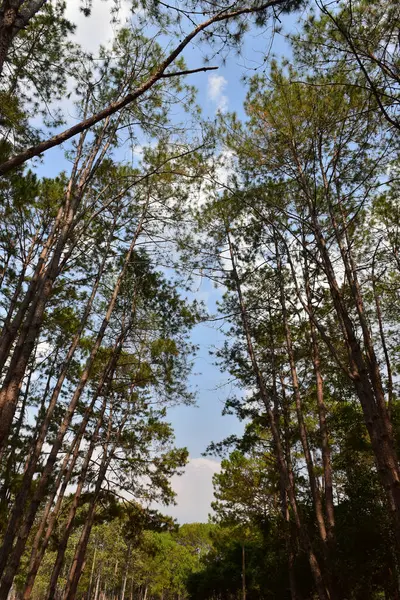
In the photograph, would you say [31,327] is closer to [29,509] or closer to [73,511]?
[29,509]

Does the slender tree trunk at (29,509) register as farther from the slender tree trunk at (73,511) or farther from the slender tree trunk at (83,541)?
the slender tree trunk at (83,541)

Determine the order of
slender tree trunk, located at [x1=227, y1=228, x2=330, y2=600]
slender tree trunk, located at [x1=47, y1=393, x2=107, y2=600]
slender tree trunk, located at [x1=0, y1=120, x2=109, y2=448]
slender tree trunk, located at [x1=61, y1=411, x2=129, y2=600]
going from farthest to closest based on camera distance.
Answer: slender tree trunk, located at [x1=61, y1=411, x2=129, y2=600] → slender tree trunk, located at [x1=47, y1=393, x2=107, y2=600] → slender tree trunk, located at [x1=227, y1=228, x2=330, y2=600] → slender tree trunk, located at [x1=0, y1=120, x2=109, y2=448]

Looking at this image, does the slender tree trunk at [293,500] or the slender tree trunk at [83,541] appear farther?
the slender tree trunk at [83,541]

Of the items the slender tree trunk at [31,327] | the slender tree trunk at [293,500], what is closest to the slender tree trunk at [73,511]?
the slender tree trunk at [293,500]

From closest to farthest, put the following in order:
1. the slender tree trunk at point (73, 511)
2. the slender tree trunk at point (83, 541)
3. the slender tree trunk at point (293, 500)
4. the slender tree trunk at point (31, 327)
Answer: the slender tree trunk at point (31, 327), the slender tree trunk at point (293, 500), the slender tree trunk at point (73, 511), the slender tree trunk at point (83, 541)

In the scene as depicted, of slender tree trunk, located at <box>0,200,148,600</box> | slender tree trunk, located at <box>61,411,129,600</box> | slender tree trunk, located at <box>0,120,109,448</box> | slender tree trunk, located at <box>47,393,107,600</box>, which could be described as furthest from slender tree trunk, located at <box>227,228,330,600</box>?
slender tree trunk, located at <box>47,393,107,600</box>

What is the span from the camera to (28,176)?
7922 mm

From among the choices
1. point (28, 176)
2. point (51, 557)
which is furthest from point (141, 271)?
point (51, 557)

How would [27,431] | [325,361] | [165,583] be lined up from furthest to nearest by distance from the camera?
[165,583]
[27,431]
[325,361]

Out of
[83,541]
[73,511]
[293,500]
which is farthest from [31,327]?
[83,541]

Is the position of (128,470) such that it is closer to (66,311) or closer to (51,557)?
(66,311)

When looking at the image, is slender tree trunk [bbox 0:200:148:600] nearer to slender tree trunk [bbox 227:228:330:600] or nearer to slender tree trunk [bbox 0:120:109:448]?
slender tree trunk [bbox 0:120:109:448]

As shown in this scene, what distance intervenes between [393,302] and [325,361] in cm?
316

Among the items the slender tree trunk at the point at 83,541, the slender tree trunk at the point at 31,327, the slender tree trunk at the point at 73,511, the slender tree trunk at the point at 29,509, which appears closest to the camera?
the slender tree trunk at the point at 31,327
